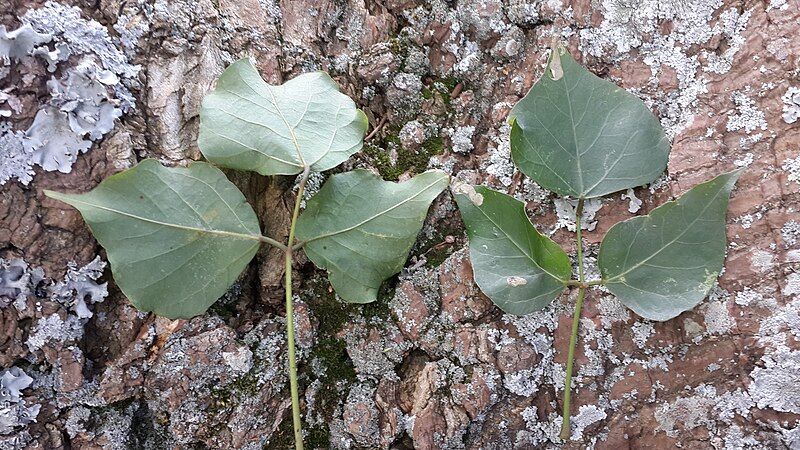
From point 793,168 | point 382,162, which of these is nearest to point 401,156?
point 382,162

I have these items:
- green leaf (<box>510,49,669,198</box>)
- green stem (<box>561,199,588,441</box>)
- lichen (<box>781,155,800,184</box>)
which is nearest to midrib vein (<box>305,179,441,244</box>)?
green leaf (<box>510,49,669,198</box>)

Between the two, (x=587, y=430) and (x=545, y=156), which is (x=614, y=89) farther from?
(x=587, y=430)

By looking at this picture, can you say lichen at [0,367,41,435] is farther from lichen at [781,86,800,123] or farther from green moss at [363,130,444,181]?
lichen at [781,86,800,123]

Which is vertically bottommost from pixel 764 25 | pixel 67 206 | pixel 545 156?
pixel 67 206

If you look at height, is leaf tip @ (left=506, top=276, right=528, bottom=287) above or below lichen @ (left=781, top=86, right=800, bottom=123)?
below

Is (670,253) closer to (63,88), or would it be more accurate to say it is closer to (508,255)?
(508,255)

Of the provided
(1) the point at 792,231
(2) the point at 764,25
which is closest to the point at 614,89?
(2) the point at 764,25
